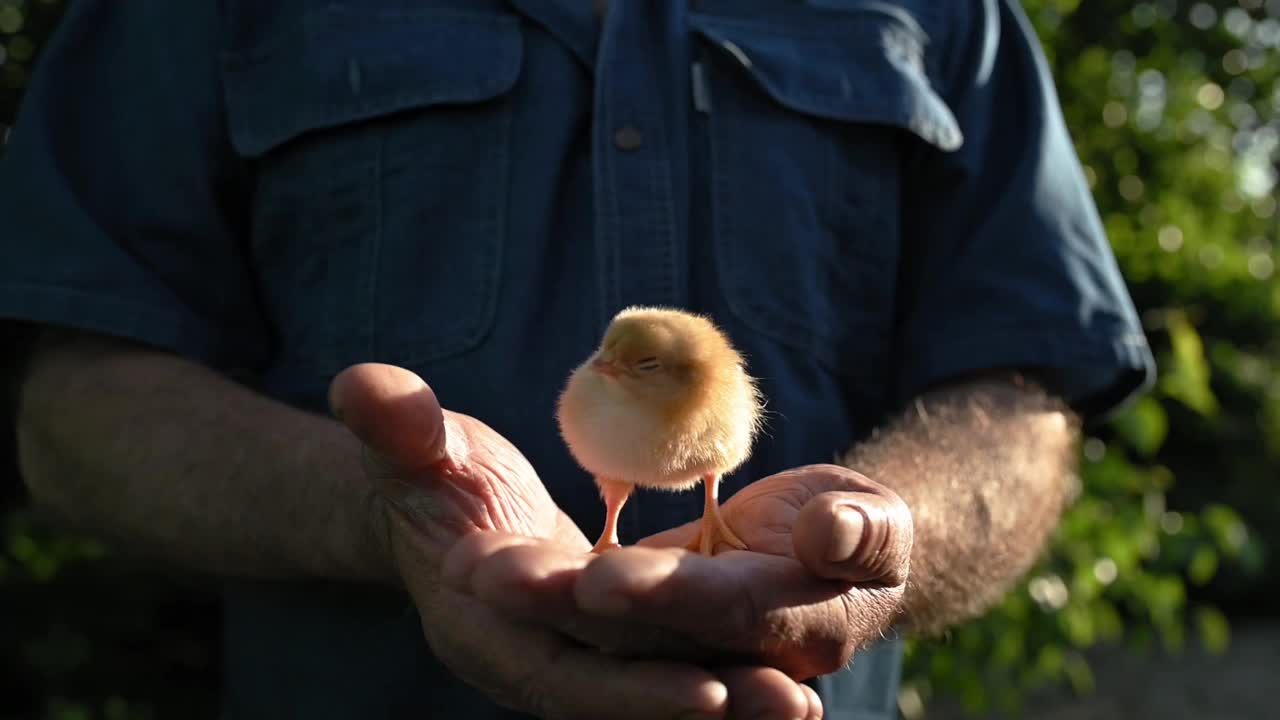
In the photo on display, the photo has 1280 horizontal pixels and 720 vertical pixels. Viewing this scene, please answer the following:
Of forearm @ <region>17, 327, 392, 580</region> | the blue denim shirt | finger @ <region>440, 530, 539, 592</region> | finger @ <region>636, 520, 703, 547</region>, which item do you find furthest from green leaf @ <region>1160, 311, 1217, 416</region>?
finger @ <region>440, 530, 539, 592</region>

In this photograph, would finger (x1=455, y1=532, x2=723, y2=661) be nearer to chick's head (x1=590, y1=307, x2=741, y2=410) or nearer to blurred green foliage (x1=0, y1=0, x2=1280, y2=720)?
chick's head (x1=590, y1=307, x2=741, y2=410)

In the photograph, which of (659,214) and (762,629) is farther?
(659,214)

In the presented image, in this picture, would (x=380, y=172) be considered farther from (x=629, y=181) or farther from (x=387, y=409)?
(x=387, y=409)

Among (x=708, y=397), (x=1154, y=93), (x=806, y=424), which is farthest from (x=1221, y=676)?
(x=708, y=397)

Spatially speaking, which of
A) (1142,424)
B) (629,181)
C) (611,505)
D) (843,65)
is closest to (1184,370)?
(1142,424)

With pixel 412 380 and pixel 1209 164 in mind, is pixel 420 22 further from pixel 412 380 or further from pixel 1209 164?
pixel 1209 164

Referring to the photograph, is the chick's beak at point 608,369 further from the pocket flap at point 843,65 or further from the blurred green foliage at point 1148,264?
the blurred green foliage at point 1148,264
